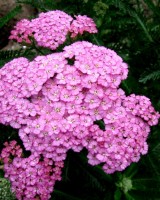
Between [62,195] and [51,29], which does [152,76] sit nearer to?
[51,29]

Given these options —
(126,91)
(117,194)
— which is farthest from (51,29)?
(117,194)

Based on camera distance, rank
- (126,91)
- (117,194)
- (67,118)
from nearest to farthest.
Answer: (67,118)
(117,194)
(126,91)

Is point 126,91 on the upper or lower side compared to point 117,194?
upper

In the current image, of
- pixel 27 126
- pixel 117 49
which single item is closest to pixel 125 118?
pixel 27 126

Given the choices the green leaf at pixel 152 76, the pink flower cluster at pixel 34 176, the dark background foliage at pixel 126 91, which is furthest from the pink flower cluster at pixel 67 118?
the green leaf at pixel 152 76

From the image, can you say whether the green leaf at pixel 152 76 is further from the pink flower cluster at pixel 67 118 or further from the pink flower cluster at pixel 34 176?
the pink flower cluster at pixel 34 176

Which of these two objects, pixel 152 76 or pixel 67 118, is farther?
pixel 152 76

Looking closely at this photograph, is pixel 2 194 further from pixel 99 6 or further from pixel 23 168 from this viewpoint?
pixel 99 6
